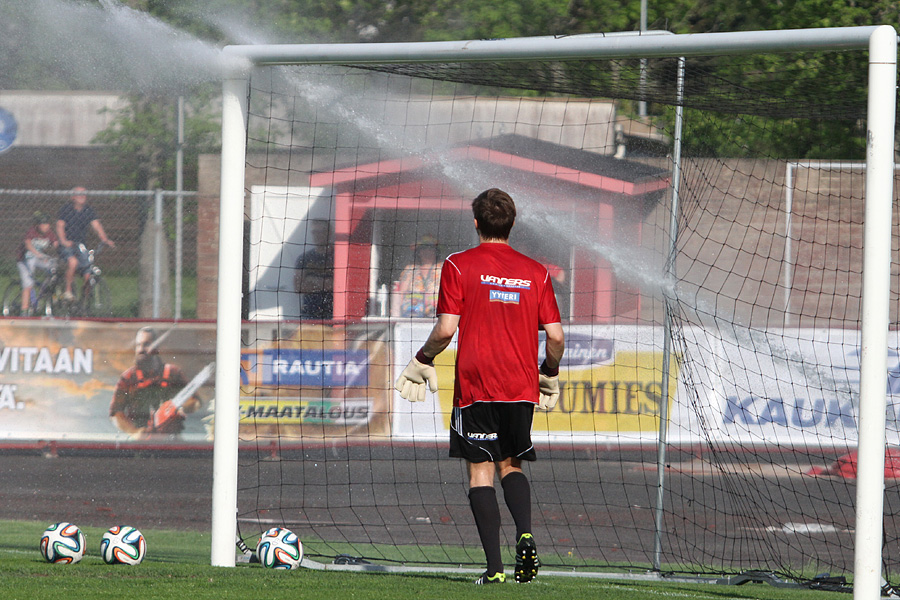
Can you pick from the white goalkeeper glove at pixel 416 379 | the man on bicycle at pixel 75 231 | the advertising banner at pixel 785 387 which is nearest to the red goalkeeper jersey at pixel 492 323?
the white goalkeeper glove at pixel 416 379

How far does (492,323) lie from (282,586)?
1.42 m

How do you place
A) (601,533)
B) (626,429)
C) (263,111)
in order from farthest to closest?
1. (263,111)
2. (626,429)
3. (601,533)

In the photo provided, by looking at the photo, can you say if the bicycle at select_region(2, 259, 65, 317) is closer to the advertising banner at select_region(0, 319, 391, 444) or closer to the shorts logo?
the advertising banner at select_region(0, 319, 391, 444)

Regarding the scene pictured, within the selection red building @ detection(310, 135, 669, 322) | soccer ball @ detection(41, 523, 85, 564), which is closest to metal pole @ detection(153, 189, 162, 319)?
red building @ detection(310, 135, 669, 322)

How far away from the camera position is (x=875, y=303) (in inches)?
160

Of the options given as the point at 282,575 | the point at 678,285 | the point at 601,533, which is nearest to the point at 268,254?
the point at 678,285

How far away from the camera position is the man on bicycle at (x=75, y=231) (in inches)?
475

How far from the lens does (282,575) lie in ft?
14.9

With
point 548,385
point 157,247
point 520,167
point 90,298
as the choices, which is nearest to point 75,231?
point 90,298

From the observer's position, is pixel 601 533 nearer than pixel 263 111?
Yes

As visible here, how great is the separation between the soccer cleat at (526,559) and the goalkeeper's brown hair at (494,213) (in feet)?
4.29

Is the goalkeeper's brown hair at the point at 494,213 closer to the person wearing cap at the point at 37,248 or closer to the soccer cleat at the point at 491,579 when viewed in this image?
the soccer cleat at the point at 491,579

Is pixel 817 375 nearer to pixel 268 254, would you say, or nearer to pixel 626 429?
pixel 626 429

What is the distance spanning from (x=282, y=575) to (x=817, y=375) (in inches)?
282
